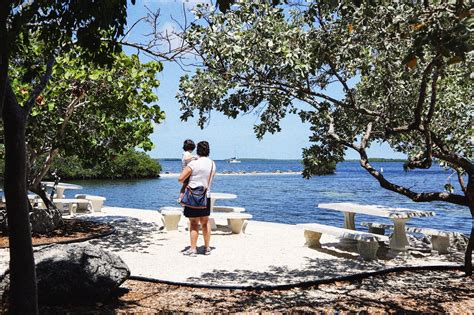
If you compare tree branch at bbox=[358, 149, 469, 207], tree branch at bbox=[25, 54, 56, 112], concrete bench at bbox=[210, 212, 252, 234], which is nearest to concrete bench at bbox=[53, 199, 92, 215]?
concrete bench at bbox=[210, 212, 252, 234]

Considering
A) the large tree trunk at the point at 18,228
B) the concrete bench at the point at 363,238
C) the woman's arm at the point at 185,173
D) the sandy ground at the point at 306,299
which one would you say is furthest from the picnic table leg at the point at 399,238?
the large tree trunk at the point at 18,228

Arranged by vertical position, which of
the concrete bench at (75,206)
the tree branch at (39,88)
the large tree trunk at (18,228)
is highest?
the tree branch at (39,88)

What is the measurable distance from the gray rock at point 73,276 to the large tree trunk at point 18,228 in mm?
928

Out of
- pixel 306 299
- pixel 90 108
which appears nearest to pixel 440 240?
pixel 306 299

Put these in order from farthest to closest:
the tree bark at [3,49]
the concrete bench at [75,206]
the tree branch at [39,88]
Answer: the concrete bench at [75,206], the tree branch at [39,88], the tree bark at [3,49]

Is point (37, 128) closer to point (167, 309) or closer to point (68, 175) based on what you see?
point (167, 309)

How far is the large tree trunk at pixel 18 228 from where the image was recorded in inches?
170

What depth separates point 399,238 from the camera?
31.1 ft

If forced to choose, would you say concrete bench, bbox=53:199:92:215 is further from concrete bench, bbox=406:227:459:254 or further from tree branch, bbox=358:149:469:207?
→ tree branch, bbox=358:149:469:207

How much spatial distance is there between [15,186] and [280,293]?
3411 mm

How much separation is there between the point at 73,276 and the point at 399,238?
20.5 ft

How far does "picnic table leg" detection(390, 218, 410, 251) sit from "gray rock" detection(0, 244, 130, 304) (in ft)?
18.2

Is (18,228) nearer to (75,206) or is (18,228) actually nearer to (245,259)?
(245,259)

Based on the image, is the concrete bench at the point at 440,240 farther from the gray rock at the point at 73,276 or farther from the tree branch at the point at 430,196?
the gray rock at the point at 73,276
